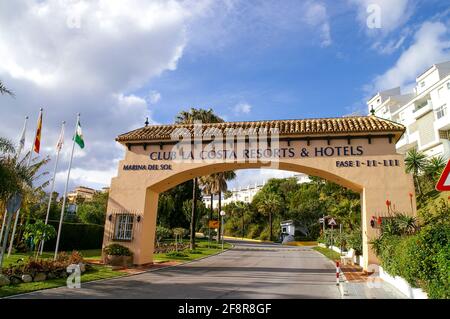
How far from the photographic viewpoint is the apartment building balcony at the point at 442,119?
37156 millimetres

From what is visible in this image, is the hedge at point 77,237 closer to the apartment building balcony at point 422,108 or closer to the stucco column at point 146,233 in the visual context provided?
the stucco column at point 146,233

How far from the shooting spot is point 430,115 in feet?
133

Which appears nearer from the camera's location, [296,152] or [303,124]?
[296,152]

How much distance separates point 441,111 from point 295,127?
3017 centimetres

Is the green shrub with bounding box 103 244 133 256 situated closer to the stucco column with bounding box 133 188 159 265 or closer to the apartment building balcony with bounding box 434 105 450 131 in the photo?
the stucco column with bounding box 133 188 159 265

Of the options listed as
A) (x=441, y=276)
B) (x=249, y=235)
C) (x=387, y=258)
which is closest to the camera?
(x=441, y=276)

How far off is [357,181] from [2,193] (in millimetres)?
14248

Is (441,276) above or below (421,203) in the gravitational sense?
below

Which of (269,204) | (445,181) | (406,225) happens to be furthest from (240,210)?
(445,181)

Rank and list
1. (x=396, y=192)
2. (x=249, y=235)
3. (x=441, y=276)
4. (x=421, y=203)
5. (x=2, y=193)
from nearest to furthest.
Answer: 1. (x=441, y=276)
2. (x=2, y=193)
3. (x=396, y=192)
4. (x=421, y=203)
5. (x=249, y=235)

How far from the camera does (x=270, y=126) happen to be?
60.1ft

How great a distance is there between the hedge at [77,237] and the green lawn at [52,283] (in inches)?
516

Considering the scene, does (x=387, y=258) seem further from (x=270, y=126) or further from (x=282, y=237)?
(x=282, y=237)
